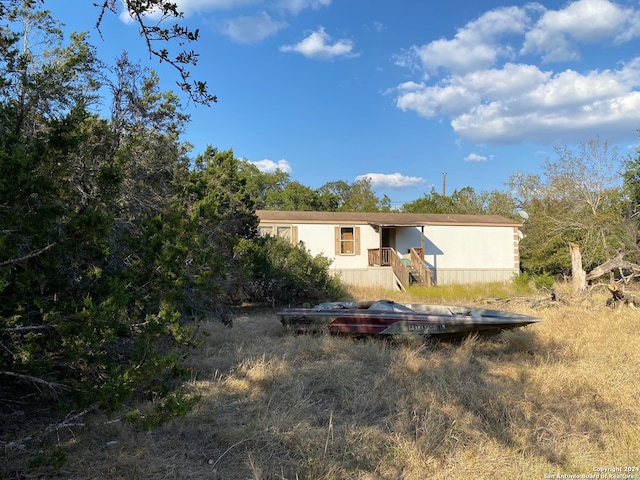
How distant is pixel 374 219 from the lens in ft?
74.0

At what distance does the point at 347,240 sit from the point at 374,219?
1.69m

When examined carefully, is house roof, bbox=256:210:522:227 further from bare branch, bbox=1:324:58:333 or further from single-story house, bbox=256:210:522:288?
bare branch, bbox=1:324:58:333

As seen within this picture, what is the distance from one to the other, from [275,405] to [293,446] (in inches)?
37.7

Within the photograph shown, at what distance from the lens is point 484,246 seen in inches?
927

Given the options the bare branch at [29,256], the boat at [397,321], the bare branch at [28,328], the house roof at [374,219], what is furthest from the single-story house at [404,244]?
the bare branch at [29,256]

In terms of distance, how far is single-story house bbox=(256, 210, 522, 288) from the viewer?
2116cm

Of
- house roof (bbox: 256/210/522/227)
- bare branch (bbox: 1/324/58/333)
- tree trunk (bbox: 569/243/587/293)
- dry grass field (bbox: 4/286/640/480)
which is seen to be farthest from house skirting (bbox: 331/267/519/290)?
bare branch (bbox: 1/324/58/333)

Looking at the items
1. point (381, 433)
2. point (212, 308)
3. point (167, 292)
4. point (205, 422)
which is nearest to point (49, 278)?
point (167, 292)

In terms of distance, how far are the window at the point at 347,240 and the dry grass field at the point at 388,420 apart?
1433cm

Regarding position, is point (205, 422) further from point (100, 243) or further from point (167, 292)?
point (100, 243)

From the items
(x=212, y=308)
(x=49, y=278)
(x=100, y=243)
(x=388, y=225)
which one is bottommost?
(x=212, y=308)

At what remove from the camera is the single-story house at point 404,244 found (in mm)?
21156

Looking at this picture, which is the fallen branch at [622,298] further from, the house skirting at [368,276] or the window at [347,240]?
the window at [347,240]

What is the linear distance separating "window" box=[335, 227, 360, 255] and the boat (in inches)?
491
